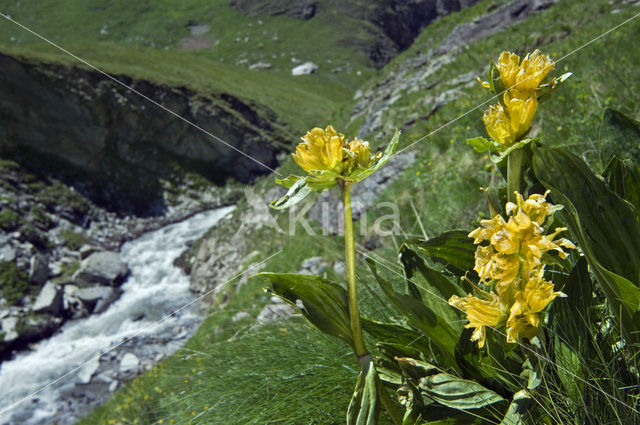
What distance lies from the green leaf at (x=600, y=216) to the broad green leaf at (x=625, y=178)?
0.64ft

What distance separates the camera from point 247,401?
1.71 meters

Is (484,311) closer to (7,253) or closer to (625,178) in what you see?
(625,178)

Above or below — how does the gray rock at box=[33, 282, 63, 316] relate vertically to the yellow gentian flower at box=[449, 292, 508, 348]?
below

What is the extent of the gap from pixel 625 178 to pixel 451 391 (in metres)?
0.74

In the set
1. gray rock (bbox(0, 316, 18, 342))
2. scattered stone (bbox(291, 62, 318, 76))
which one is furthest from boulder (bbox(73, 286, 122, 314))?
scattered stone (bbox(291, 62, 318, 76))

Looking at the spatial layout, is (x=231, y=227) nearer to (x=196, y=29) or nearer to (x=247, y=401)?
(x=247, y=401)

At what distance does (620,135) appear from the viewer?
4.36 ft

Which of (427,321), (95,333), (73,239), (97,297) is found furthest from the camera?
(73,239)

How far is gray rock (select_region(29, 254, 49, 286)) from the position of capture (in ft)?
50.6

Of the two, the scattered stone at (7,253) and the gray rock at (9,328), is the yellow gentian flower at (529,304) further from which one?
the scattered stone at (7,253)

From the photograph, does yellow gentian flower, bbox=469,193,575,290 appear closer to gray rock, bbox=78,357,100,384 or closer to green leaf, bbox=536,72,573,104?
green leaf, bbox=536,72,573,104

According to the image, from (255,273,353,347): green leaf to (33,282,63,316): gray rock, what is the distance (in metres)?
14.8

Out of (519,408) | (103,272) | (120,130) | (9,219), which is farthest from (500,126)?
(120,130)

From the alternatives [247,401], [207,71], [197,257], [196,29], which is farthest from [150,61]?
[196,29]
